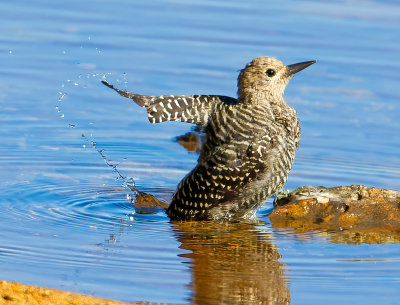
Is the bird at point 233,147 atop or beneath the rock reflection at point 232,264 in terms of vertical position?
atop

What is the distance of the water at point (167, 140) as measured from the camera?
6754mm

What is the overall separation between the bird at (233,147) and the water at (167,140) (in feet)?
0.69

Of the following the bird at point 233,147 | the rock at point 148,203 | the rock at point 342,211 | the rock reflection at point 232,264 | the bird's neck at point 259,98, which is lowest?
the rock reflection at point 232,264

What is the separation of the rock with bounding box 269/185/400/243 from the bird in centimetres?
34

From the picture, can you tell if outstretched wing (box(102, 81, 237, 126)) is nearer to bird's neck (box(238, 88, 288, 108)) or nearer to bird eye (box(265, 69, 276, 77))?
bird's neck (box(238, 88, 288, 108))

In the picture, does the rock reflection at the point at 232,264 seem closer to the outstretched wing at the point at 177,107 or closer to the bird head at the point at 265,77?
the outstretched wing at the point at 177,107

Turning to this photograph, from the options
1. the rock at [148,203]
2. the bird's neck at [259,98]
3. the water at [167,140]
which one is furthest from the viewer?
the rock at [148,203]

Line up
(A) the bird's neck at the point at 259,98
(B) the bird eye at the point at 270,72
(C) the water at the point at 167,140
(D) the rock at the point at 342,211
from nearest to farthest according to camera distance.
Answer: (C) the water at the point at 167,140 < (D) the rock at the point at 342,211 < (A) the bird's neck at the point at 259,98 < (B) the bird eye at the point at 270,72

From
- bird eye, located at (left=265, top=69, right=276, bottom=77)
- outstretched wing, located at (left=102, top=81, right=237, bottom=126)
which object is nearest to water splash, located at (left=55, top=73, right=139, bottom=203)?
outstretched wing, located at (left=102, top=81, right=237, bottom=126)

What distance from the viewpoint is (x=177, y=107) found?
26.2 ft

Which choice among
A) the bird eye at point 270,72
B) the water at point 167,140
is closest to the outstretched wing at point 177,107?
the bird eye at point 270,72

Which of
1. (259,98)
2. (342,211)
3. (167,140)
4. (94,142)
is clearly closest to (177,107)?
(259,98)

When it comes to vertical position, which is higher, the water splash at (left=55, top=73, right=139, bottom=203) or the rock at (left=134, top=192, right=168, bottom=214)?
the water splash at (left=55, top=73, right=139, bottom=203)

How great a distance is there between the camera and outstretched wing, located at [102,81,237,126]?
793cm
